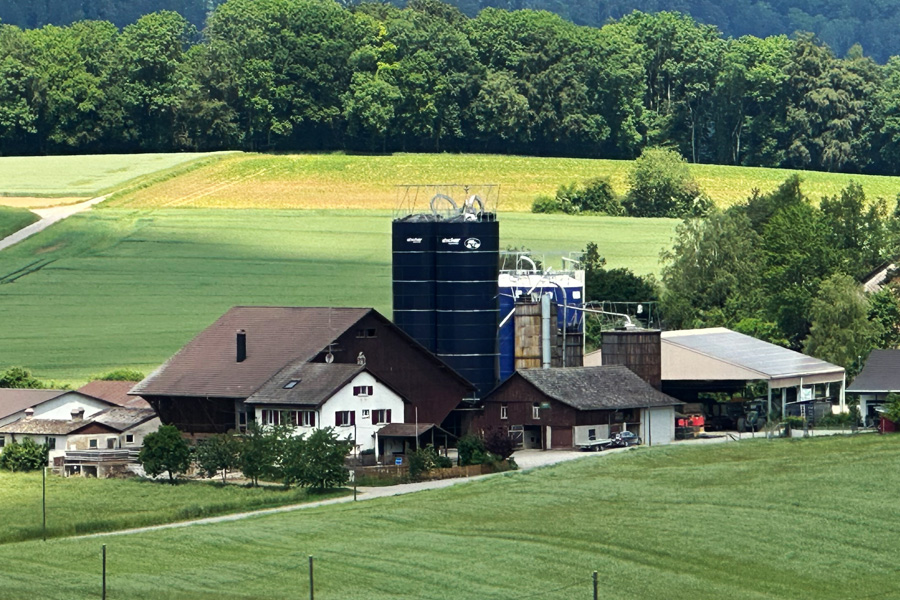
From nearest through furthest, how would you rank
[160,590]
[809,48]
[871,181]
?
1. [160,590]
2. [871,181]
3. [809,48]

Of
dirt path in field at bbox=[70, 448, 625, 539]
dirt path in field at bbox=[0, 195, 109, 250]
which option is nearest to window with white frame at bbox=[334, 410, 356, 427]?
dirt path in field at bbox=[70, 448, 625, 539]

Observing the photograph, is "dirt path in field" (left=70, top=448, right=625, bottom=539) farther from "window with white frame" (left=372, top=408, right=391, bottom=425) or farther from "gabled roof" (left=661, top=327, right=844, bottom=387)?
"gabled roof" (left=661, top=327, right=844, bottom=387)

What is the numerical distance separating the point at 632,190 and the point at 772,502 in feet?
314

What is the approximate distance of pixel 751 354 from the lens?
9131cm

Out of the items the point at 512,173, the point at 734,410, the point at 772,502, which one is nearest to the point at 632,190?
the point at 512,173

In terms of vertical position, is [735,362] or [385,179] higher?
[385,179]

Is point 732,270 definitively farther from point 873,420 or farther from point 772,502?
point 772,502

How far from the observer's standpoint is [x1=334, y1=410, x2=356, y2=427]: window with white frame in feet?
252

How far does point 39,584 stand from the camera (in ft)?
152

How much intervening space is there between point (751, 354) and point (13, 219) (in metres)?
60.1

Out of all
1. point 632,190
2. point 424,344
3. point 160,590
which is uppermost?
point 632,190

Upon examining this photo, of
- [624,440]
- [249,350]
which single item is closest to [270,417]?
[249,350]

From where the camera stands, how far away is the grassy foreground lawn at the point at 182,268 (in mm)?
103000

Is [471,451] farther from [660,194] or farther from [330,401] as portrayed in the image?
[660,194]
